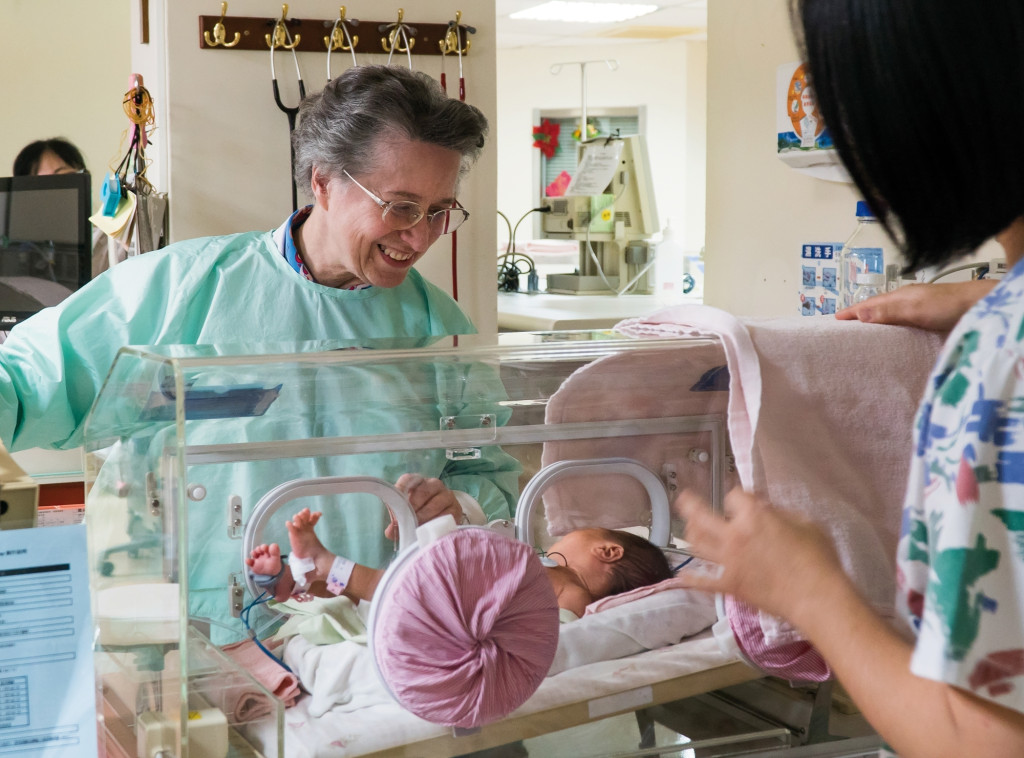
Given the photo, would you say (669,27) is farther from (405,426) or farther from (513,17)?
(405,426)

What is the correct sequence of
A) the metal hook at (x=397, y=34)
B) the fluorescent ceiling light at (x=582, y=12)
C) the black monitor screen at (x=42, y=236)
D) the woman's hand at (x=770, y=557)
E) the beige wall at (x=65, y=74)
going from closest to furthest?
the woman's hand at (x=770, y=557) → the metal hook at (x=397, y=34) → the black monitor screen at (x=42, y=236) → the beige wall at (x=65, y=74) → the fluorescent ceiling light at (x=582, y=12)

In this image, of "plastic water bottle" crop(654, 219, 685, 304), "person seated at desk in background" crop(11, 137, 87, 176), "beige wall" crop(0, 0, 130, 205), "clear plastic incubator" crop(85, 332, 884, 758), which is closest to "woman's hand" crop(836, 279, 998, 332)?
"clear plastic incubator" crop(85, 332, 884, 758)

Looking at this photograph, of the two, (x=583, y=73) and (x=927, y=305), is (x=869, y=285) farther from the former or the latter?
(x=583, y=73)

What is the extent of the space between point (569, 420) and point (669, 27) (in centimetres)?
530

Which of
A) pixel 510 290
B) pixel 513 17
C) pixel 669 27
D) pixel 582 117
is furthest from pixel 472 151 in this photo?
pixel 582 117

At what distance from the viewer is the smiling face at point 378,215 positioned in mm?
1379

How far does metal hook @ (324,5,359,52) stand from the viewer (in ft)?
6.95

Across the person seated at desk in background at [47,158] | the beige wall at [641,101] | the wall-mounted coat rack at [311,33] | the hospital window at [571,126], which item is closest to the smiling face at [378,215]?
the wall-mounted coat rack at [311,33]

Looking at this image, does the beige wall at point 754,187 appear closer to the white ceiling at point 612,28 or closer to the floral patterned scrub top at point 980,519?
the floral patterned scrub top at point 980,519

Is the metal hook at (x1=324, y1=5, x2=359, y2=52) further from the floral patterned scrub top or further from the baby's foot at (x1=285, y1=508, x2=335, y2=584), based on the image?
the floral patterned scrub top

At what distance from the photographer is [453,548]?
2.57 ft

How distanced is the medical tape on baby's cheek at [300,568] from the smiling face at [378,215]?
0.63 meters

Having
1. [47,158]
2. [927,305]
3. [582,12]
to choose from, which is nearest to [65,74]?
[47,158]

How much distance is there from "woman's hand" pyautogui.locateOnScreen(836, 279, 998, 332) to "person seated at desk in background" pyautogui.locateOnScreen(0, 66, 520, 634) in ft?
1.94
